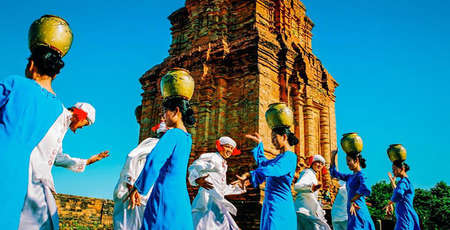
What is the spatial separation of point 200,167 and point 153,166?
3149mm

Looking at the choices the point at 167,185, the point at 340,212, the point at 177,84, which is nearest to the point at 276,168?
the point at 177,84

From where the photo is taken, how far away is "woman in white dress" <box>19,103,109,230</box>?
8.45ft

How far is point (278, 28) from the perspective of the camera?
12656 mm

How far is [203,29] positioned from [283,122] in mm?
8868

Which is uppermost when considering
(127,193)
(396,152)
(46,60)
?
(396,152)

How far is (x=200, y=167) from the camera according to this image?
5.84 m

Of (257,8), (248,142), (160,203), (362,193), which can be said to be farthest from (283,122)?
(257,8)

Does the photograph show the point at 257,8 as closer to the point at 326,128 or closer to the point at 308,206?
the point at 326,128

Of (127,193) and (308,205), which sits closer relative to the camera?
(127,193)

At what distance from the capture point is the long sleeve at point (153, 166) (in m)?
2.71

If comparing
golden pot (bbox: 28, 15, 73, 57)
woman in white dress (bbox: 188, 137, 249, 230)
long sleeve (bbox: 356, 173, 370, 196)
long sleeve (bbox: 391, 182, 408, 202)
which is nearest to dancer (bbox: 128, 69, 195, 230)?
golden pot (bbox: 28, 15, 73, 57)

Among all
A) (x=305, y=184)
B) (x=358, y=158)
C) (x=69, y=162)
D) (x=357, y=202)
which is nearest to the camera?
(x=69, y=162)

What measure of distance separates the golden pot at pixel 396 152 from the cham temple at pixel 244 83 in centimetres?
336

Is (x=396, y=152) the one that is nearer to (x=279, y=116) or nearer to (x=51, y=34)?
(x=279, y=116)
